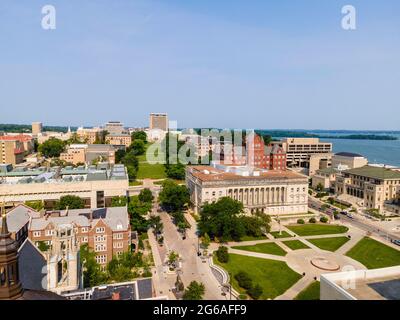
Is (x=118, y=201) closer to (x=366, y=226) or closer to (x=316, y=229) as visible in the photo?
(x=316, y=229)

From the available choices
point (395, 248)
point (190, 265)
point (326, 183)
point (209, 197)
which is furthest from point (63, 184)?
point (326, 183)

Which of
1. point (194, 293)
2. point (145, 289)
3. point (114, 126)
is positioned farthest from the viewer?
point (114, 126)

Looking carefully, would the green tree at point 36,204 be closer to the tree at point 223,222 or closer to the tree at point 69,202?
the tree at point 69,202

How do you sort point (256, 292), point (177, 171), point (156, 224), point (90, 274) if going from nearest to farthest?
point (90, 274), point (256, 292), point (156, 224), point (177, 171)

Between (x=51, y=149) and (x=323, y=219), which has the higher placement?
(x=51, y=149)

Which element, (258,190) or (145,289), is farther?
(258,190)

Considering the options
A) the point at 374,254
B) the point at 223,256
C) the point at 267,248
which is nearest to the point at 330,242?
the point at 374,254

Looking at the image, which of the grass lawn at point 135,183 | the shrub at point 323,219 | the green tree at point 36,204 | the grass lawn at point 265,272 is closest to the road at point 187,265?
the grass lawn at point 265,272
